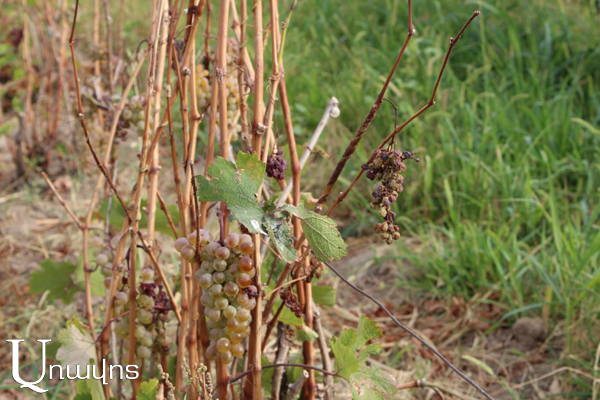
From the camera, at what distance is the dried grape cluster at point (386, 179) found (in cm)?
68

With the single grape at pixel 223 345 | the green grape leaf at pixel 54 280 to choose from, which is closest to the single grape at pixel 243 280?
the single grape at pixel 223 345

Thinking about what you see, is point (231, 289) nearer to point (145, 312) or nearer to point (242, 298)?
point (242, 298)

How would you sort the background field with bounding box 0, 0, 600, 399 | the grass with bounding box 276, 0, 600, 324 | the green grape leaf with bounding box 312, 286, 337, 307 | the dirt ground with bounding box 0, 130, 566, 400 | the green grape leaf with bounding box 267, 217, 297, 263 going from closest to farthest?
the green grape leaf with bounding box 267, 217, 297, 263 < the green grape leaf with bounding box 312, 286, 337, 307 < the dirt ground with bounding box 0, 130, 566, 400 < the background field with bounding box 0, 0, 600, 399 < the grass with bounding box 276, 0, 600, 324

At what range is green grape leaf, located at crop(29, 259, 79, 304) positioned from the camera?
109cm

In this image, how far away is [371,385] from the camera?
0.80 m

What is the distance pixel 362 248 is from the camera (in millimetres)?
2176

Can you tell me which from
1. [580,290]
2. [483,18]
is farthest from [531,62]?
[580,290]

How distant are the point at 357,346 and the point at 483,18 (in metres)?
2.77

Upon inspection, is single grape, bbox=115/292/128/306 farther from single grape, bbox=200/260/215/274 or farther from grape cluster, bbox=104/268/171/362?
single grape, bbox=200/260/215/274

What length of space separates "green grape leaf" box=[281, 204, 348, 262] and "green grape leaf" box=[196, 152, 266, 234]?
45 mm

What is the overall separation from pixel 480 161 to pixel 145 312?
1.60 metres

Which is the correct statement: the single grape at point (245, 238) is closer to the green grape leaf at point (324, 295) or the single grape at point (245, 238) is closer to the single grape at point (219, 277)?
the single grape at point (219, 277)

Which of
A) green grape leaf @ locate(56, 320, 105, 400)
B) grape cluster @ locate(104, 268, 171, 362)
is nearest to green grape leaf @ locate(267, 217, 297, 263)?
grape cluster @ locate(104, 268, 171, 362)

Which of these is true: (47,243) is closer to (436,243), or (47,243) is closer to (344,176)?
(344,176)
